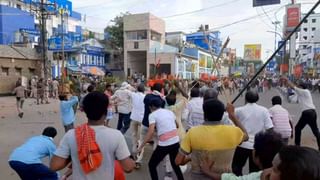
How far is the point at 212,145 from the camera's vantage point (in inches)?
128

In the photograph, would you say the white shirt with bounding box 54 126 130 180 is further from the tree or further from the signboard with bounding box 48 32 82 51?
the tree

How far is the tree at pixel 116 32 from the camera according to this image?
5625 centimetres

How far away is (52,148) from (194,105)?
7.14 ft

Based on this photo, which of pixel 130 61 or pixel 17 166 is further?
pixel 130 61

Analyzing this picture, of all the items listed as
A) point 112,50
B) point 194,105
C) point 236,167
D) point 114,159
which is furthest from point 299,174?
point 112,50

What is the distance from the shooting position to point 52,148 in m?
4.70

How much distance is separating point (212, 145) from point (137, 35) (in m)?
48.8

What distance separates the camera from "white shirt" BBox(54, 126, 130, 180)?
2975 millimetres

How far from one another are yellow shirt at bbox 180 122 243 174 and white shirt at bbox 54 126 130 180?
0.63m

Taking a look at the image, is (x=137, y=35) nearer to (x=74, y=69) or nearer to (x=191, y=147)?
(x=74, y=69)

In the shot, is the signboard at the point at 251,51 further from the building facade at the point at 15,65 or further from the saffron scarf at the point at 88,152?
the saffron scarf at the point at 88,152

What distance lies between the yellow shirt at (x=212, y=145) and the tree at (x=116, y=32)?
176 ft

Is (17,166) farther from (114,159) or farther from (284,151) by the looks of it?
(284,151)

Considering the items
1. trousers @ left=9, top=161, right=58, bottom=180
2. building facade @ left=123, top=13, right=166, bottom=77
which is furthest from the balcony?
trousers @ left=9, top=161, right=58, bottom=180
